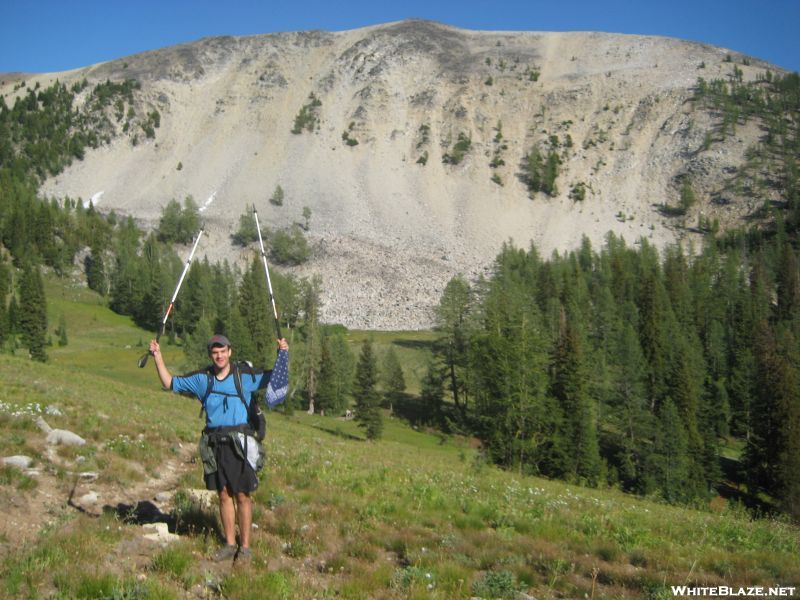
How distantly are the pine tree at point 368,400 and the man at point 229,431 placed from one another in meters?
41.7

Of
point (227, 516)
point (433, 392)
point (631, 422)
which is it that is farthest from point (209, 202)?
point (227, 516)

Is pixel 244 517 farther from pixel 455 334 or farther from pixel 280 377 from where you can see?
pixel 455 334

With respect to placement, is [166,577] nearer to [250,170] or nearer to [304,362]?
[304,362]

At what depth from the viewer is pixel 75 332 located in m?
98.0

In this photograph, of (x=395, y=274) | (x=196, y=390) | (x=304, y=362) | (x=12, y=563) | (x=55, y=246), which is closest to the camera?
(x=12, y=563)

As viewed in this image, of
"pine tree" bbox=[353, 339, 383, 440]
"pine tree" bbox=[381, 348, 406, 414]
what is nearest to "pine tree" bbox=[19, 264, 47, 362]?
"pine tree" bbox=[353, 339, 383, 440]

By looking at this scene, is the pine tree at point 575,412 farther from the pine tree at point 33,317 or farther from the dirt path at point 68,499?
the pine tree at point 33,317

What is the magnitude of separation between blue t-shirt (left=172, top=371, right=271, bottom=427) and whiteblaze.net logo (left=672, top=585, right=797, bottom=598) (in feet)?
20.3

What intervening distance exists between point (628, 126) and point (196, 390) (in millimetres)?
196516

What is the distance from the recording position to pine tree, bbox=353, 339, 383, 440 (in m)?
49.3

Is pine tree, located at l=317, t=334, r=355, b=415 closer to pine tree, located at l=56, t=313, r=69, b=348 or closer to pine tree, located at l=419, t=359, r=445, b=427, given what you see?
pine tree, located at l=419, t=359, r=445, b=427

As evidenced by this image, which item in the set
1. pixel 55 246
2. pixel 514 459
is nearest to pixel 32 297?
pixel 55 246

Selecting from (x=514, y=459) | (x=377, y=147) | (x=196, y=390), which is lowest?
(x=514, y=459)

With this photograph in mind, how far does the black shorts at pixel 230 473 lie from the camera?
304 inches
